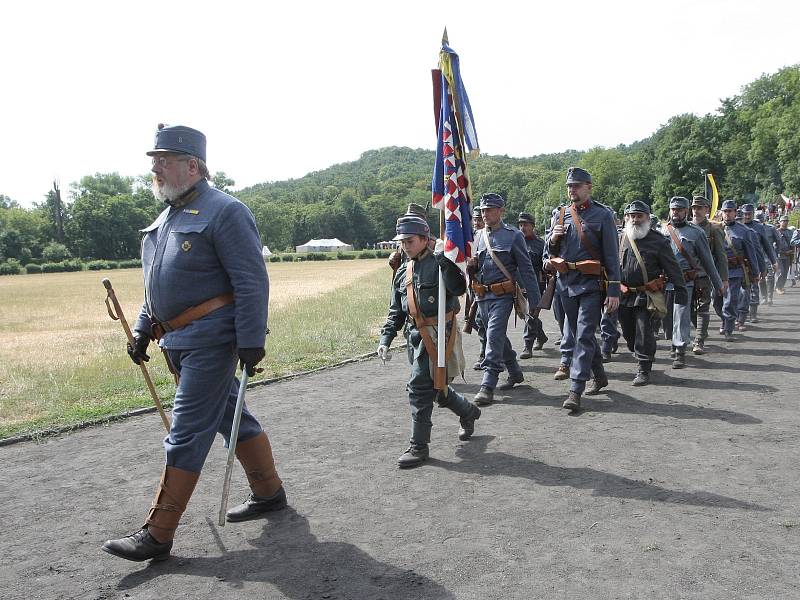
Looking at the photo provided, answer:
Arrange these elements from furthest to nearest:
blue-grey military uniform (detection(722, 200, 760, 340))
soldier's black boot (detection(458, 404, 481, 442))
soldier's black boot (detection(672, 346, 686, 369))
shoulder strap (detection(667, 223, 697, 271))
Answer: blue-grey military uniform (detection(722, 200, 760, 340)) < shoulder strap (detection(667, 223, 697, 271)) < soldier's black boot (detection(672, 346, 686, 369)) < soldier's black boot (detection(458, 404, 481, 442))

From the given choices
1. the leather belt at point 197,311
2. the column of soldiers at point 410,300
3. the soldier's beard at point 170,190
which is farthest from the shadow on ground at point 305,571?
the soldier's beard at point 170,190

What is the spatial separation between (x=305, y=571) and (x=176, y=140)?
2.55 metres

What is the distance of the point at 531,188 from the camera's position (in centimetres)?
16075

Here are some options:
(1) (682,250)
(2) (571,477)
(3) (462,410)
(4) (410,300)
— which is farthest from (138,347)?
(1) (682,250)

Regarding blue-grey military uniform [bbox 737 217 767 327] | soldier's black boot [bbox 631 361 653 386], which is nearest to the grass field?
soldier's black boot [bbox 631 361 653 386]

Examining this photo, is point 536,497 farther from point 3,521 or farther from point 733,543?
point 3,521

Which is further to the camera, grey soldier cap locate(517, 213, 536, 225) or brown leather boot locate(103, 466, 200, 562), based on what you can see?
grey soldier cap locate(517, 213, 536, 225)

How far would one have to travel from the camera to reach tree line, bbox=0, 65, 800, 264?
79250mm

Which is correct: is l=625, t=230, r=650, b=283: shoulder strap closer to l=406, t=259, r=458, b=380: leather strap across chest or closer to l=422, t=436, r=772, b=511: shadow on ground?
l=422, t=436, r=772, b=511: shadow on ground

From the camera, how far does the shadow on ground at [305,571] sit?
375cm

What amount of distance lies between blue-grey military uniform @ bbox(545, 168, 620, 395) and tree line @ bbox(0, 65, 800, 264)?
41172 mm

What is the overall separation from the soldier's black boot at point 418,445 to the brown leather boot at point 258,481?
4.04ft

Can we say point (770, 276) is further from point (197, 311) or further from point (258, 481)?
point (197, 311)

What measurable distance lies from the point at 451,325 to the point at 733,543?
2.64 metres
